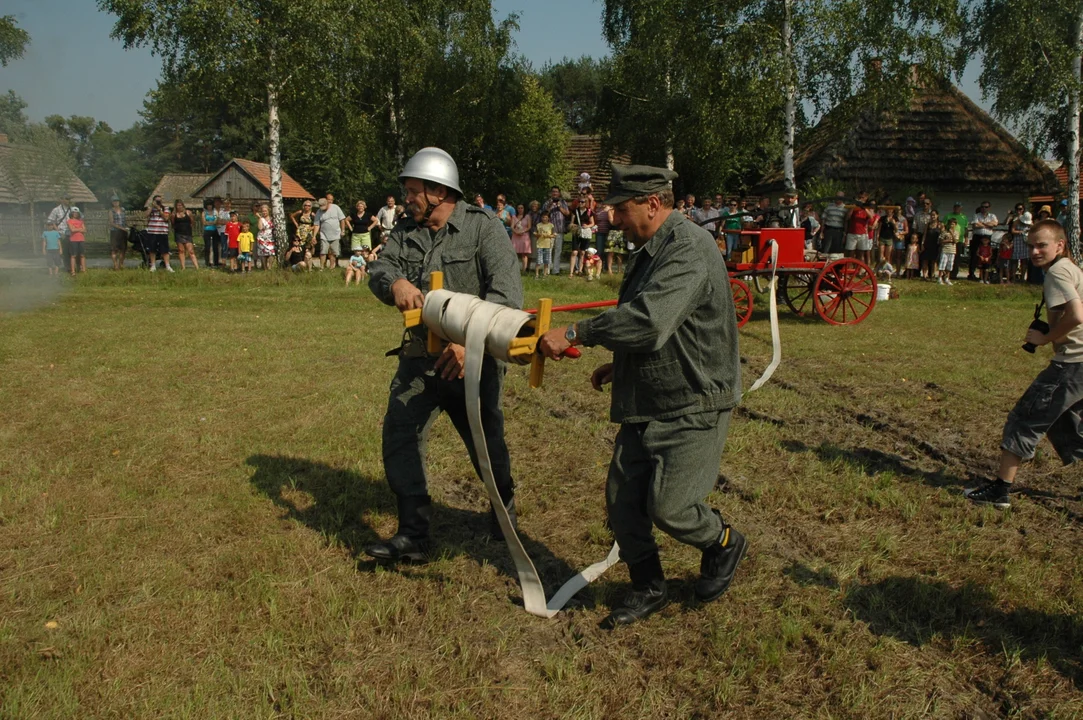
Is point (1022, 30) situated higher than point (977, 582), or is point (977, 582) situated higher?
point (1022, 30)

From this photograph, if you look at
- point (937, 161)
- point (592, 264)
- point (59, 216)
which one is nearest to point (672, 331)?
point (592, 264)

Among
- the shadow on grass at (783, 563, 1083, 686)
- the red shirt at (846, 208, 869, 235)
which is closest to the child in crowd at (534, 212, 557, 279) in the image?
the red shirt at (846, 208, 869, 235)

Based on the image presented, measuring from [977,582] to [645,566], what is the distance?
1.66 m

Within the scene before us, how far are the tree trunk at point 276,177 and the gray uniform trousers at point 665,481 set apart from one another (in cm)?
1897

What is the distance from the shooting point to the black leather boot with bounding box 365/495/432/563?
4.23 meters

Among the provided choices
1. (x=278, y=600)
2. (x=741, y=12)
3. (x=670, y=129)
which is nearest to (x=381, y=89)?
(x=670, y=129)

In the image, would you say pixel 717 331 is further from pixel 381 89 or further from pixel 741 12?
pixel 381 89

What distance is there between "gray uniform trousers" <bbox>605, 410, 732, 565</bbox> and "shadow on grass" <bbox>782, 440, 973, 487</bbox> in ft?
8.02

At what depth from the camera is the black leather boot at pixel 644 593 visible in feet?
12.3

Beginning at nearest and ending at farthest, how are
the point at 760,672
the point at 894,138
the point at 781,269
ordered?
1. the point at 760,672
2. the point at 781,269
3. the point at 894,138

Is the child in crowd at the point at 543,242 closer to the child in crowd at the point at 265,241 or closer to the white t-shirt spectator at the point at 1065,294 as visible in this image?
the child in crowd at the point at 265,241

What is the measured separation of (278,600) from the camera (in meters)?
3.87

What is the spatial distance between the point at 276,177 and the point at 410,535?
18.7 meters

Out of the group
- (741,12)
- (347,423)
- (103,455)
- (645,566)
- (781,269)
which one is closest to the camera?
(645,566)
